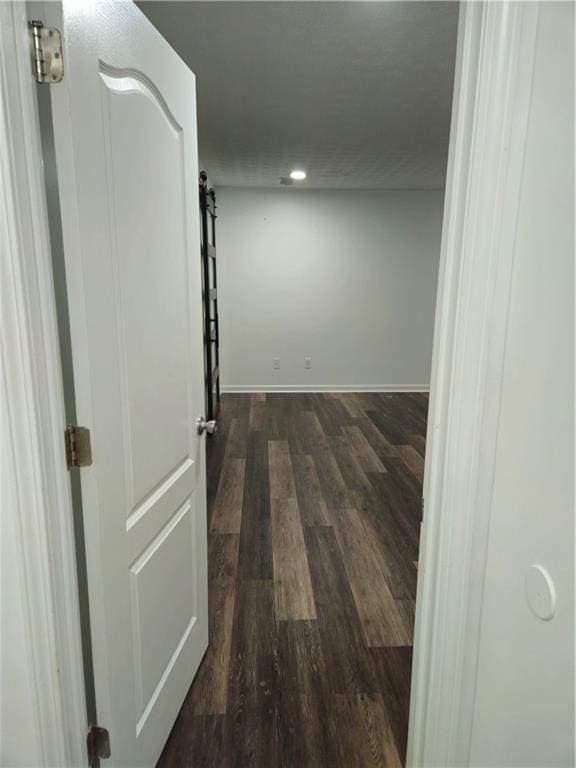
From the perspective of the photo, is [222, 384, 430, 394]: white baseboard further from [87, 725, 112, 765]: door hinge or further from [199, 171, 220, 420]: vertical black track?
[87, 725, 112, 765]: door hinge

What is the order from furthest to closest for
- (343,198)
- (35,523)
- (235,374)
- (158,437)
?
(235,374) < (343,198) < (158,437) < (35,523)

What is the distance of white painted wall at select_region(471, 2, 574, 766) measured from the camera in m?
0.66

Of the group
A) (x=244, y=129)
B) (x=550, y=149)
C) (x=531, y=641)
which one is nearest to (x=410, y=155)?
(x=244, y=129)

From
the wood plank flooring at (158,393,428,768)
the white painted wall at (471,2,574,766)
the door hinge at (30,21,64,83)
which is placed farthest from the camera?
the wood plank flooring at (158,393,428,768)

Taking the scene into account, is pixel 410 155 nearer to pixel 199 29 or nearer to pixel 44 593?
pixel 199 29

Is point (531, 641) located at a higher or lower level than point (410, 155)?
lower

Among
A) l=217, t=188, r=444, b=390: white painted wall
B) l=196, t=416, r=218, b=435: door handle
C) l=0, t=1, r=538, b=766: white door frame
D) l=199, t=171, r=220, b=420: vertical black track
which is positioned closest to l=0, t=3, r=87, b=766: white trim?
l=0, t=1, r=538, b=766: white door frame

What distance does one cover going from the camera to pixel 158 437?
1.24 metres

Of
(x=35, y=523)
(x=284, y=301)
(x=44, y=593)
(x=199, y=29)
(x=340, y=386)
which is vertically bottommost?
(x=340, y=386)

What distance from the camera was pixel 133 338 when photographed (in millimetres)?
1085

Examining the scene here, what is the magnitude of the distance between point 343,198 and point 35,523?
5.28 meters

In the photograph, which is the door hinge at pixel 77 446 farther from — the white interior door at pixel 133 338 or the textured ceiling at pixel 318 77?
the textured ceiling at pixel 318 77

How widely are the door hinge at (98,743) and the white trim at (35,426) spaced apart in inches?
2.4

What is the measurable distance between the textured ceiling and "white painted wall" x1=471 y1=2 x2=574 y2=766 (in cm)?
137
